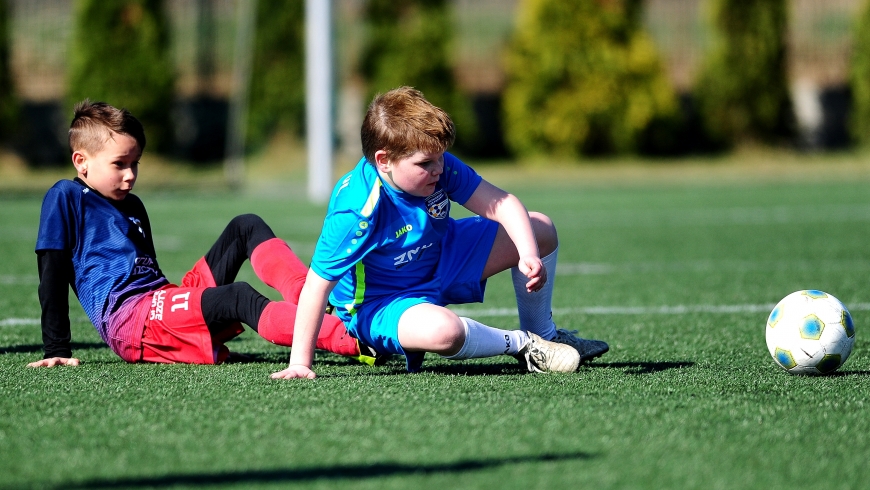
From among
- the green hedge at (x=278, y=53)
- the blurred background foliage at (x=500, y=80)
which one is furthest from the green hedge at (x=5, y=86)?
the green hedge at (x=278, y=53)

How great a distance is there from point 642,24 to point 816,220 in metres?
12.9

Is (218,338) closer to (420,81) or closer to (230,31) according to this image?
(420,81)

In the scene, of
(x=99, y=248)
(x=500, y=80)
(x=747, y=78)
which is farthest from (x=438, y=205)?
(x=500, y=80)

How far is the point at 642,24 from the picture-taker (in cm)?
2266

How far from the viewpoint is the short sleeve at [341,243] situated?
326cm

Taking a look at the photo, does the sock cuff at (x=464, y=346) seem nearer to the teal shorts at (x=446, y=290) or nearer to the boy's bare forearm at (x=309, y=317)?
the teal shorts at (x=446, y=290)

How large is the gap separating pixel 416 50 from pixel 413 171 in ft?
64.6

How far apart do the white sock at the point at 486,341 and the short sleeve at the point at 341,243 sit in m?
0.43

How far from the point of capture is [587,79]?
71.6ft

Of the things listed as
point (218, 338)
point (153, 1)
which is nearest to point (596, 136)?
point (153, 1)

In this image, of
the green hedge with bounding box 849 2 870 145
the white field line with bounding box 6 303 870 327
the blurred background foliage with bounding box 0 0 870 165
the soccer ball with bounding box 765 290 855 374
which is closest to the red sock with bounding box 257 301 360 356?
the soccer ball with bounding box 765 290 855 374

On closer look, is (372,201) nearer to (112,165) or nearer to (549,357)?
(549,357)

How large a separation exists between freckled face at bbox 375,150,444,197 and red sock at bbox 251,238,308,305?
642mm

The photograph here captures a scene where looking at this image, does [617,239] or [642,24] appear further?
[642,24]
